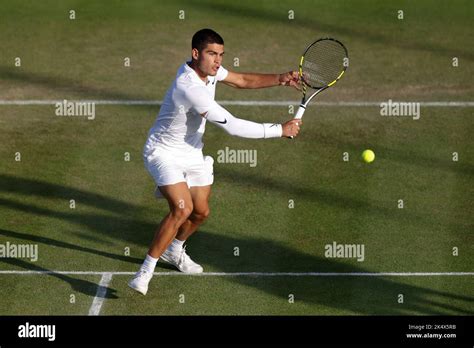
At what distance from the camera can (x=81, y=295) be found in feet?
46.8

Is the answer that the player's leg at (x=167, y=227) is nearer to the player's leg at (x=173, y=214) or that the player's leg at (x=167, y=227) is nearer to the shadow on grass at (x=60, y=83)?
the player's leg at (x=173, y=214)

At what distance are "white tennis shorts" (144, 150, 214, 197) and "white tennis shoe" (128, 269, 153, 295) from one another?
1.01 metres

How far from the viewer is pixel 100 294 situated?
14297 mm

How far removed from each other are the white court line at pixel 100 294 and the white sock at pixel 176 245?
807 millimetres

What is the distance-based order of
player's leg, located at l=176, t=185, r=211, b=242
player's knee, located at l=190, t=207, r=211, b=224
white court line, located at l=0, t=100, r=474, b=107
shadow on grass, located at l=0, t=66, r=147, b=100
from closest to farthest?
player's leg, located at l=176, t=185, r=211, b=242, player's knee, located at l=190, t=207, r=211, b=224, white court line, located at l=0, t=100, r=474, b=107, shadow on grass, located at l=0, t=66, r=147, b=100

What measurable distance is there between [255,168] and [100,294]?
421 centimetres

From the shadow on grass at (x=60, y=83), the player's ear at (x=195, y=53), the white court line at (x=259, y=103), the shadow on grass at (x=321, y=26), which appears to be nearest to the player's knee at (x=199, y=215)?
the player's ear at (x=195, y=53)

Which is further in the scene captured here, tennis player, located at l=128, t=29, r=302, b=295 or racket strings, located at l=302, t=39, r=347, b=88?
racket strings, located at l=302, t=39, r=347, b=88

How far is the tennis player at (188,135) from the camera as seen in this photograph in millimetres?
13781

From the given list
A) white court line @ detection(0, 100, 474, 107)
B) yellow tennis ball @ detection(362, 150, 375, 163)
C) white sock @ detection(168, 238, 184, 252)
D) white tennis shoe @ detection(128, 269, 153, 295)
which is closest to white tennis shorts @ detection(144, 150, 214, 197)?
white sock @ detection(168, 238, 184, 252)

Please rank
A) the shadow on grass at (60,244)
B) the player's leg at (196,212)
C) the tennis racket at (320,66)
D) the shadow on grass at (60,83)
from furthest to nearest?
the shadow on grass at (60,83) < the tennis racket at (320,66) < the shadow on grass at (60,244) < the player's leg at (196,212)

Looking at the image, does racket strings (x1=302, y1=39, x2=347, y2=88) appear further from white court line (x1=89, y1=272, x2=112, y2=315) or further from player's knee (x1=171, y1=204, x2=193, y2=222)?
white court line (x1=89, y1=272, x2=112, y2=315)

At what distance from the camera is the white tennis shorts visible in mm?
14094

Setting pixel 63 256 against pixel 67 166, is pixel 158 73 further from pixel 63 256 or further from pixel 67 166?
pixel 63 256
